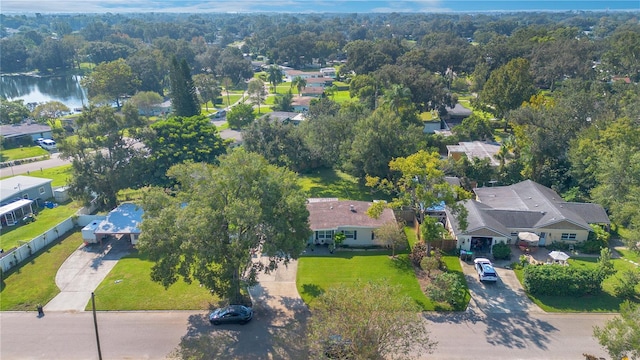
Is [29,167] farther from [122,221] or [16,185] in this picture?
[122,221]

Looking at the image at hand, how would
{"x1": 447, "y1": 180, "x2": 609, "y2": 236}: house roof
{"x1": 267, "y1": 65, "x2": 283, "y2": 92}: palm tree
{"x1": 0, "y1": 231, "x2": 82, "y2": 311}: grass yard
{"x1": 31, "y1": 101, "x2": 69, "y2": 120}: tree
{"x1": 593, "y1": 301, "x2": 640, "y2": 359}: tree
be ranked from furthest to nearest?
{"x1": 267, "y1": 65, "x2": 283, "y2": 92}: palm tree
{"x1": 31, "y1": 101, "x2": 69, "y2": 120}: tree
{"x1": 447, "y1": 180, "x2": 609, "y2": 236}: house roof
{"x1": 0, "y1": 231, "x2": 82, "y2": 311}: grass yard
{"x1": 593, "y1": 301, "x2": 640, "y2": 359}: tree

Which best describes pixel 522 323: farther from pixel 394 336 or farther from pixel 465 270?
pixel 394 336

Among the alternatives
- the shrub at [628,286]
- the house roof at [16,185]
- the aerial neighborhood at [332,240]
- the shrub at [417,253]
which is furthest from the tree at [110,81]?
the shrub at [628,286]

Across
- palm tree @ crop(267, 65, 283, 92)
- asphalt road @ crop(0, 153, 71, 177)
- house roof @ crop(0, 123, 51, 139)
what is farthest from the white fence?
palm tree @ crop(267, 65, 283, 92)

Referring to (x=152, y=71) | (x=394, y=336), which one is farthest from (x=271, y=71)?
(x=394, y=336)

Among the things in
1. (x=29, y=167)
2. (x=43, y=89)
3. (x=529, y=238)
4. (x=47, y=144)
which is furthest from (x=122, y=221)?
(x=43, y=89)

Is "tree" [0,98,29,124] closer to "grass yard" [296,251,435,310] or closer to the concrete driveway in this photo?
"grass yard" [296,251,435,310]
